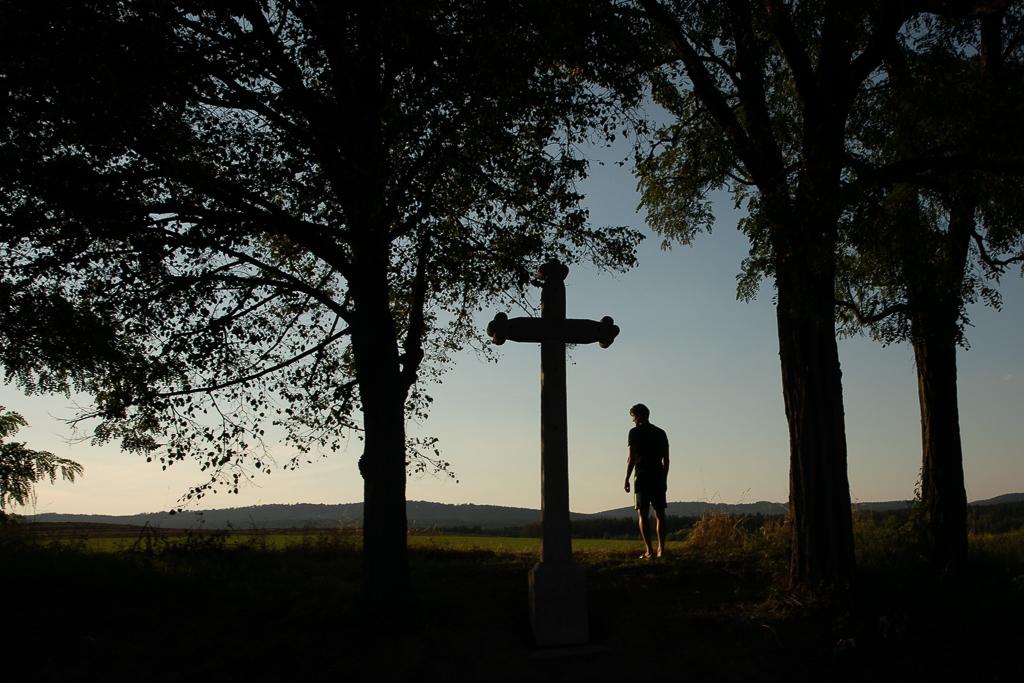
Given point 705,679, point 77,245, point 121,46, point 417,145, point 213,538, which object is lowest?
point 705,679

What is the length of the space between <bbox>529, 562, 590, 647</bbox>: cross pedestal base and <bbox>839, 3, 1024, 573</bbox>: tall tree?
5503 millimetres

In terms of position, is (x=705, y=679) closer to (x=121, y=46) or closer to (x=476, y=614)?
(x=476, y=614)

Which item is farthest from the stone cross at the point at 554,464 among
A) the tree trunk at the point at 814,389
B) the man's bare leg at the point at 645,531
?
the man's bare leg at the point at 645,531

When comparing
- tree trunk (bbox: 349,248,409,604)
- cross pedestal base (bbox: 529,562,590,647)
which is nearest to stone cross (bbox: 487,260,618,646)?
cross pedestal base (bbox: 529,562,590,647)

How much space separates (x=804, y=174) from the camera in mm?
10953

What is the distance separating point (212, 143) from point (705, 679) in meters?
8.39

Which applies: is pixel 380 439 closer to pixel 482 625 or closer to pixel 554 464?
pixel 554 464

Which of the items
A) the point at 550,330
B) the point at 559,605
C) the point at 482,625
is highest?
the point at 550,330

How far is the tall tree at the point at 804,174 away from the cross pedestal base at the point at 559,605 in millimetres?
3176

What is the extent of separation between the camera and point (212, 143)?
11.0 m

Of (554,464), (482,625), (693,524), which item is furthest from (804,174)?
(693,524)

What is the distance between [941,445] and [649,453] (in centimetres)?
445

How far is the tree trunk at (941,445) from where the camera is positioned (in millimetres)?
13352

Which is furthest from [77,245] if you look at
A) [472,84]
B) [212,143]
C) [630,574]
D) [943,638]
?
[943,638]
